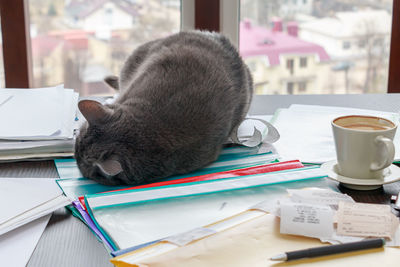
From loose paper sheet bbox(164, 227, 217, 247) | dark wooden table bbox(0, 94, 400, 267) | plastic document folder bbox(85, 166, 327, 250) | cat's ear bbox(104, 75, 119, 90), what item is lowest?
dark wooden table bbox(0, 94, 400, 267)

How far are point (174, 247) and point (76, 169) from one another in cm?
43

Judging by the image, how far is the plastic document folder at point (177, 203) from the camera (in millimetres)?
667

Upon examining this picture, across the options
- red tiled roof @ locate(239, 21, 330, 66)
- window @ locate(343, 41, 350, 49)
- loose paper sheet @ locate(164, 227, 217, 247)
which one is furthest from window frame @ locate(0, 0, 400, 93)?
loose paper sheet @ locate(164, 227, 217, 247)

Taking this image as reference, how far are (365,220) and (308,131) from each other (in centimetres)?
49

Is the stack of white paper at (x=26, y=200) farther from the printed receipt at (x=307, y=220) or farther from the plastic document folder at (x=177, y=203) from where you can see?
the printed receipt at (x=307, y=220)

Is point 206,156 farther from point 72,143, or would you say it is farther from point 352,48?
point 352,48

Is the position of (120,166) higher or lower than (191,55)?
lower

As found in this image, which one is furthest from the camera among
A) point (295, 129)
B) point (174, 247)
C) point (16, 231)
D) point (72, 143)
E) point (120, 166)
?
point (295, 129)

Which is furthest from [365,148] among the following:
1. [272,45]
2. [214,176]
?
[272,45]

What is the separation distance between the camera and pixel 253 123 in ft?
3.91

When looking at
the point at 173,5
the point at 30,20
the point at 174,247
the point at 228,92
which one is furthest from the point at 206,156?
the point at 30,20

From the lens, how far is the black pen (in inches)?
22.3

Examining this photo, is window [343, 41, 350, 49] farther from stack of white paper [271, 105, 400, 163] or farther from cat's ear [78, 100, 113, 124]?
cat's ear [78, 100, 113, 124]

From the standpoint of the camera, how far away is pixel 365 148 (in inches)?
31.7
